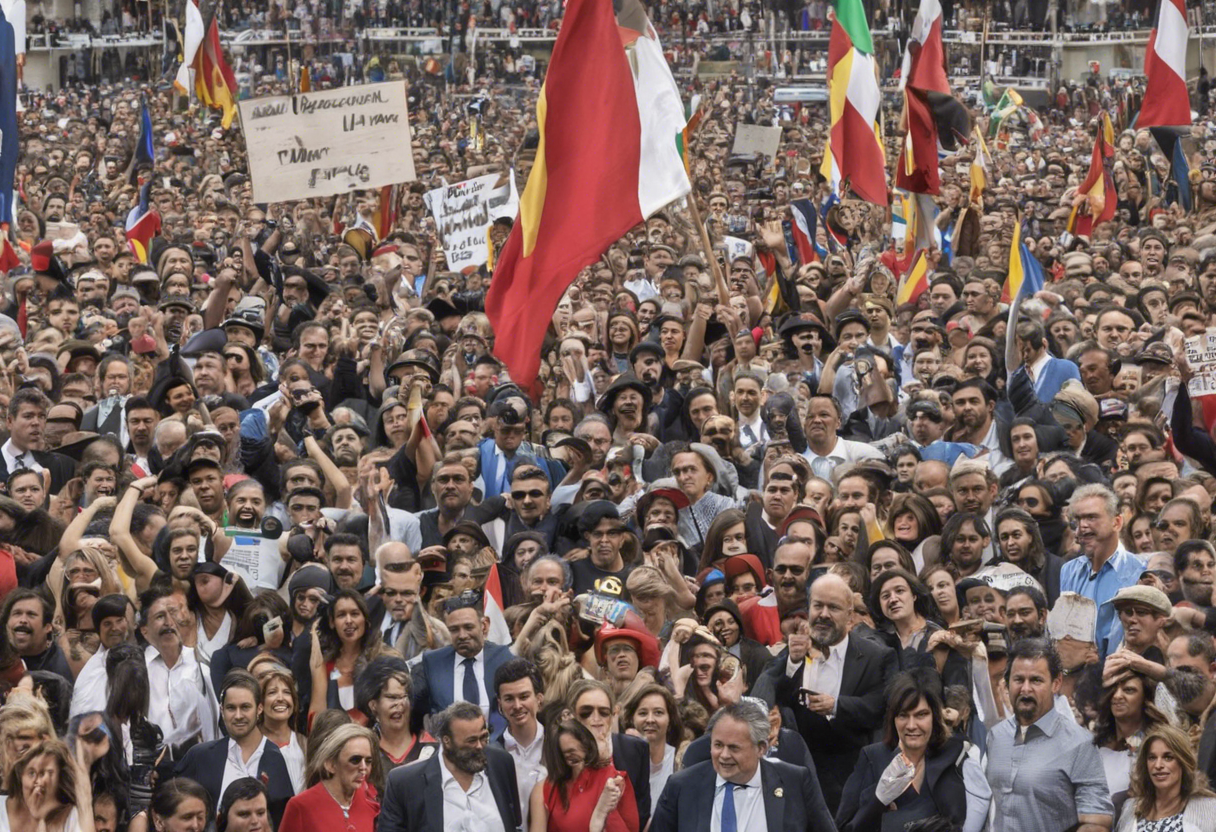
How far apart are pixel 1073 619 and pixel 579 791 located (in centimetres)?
198

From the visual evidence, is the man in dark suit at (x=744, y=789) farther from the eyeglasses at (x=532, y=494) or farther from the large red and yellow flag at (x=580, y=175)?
the eyeglasses at (x=532, y=494)

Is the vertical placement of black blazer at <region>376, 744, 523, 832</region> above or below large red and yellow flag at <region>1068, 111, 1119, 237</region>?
below

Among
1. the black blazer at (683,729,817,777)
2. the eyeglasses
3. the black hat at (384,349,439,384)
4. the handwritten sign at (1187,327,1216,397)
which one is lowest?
the black blazer at (683,729,817,777)

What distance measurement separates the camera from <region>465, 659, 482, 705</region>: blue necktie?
8.03m

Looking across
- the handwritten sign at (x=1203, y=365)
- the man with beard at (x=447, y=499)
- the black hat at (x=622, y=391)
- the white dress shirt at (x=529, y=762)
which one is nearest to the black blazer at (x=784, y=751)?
the white dress shirt at (x=529, y=762)

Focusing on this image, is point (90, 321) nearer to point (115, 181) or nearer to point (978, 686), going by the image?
point (978, 686)

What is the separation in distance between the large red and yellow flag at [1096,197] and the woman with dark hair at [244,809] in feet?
38.7

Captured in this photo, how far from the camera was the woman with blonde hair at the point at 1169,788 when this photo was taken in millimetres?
6688

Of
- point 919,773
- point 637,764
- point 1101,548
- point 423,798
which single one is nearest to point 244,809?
point 423,798

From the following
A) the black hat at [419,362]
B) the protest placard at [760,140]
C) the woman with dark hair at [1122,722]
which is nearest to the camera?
the woman with dark hair at [1122,722]

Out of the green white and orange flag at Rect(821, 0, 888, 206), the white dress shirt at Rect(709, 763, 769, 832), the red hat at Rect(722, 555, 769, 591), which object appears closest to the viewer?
the white dress shirt at Rect(709, 763, 769, 832)

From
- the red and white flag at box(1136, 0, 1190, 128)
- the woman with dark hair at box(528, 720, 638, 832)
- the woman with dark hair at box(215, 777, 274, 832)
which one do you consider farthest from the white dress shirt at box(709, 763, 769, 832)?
the red and white flag at box(1136, 0, 1190, 128)

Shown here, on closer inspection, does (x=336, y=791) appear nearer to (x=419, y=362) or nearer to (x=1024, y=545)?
(x=1024, y=545)

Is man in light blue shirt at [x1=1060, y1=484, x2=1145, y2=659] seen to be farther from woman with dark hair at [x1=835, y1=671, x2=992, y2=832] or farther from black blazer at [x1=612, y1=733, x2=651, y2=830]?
black blazer at [x1=612, y1=733, x2=651, y2=830]
